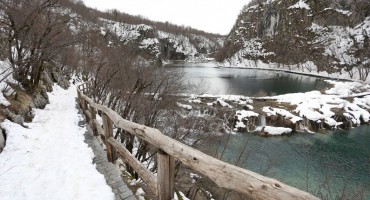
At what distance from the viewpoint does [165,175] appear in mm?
2775

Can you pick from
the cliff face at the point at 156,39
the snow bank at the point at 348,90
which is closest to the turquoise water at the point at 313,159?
the snow bank at the point at 348,90

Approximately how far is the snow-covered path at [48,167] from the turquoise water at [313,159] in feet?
30.2

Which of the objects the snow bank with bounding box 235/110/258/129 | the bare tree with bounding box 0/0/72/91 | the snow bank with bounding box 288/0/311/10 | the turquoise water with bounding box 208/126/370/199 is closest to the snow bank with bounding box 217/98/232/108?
the snow bank with bounding box 235/110/258/129

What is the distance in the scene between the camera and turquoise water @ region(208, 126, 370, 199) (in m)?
13.4

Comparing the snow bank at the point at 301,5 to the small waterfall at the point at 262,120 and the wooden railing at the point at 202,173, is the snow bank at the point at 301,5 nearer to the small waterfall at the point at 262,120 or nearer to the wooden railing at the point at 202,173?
the small waterfall at the point at 262,120

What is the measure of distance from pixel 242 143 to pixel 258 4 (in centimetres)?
12392

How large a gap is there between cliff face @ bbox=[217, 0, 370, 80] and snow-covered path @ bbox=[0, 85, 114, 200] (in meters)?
65.4

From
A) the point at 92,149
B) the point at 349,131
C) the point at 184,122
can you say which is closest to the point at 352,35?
the point at 349,131

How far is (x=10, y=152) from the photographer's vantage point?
6.07m

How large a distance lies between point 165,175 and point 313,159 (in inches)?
644

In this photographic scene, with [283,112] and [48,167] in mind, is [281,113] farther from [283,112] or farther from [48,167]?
[48,167]

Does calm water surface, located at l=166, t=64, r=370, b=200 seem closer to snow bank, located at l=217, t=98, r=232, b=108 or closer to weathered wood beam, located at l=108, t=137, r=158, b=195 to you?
snow bank, located at l=217, t=98, r=232, b=108

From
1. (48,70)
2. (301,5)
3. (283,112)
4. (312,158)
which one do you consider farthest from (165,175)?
(301,5)

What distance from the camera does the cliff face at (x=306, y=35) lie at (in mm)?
68062
